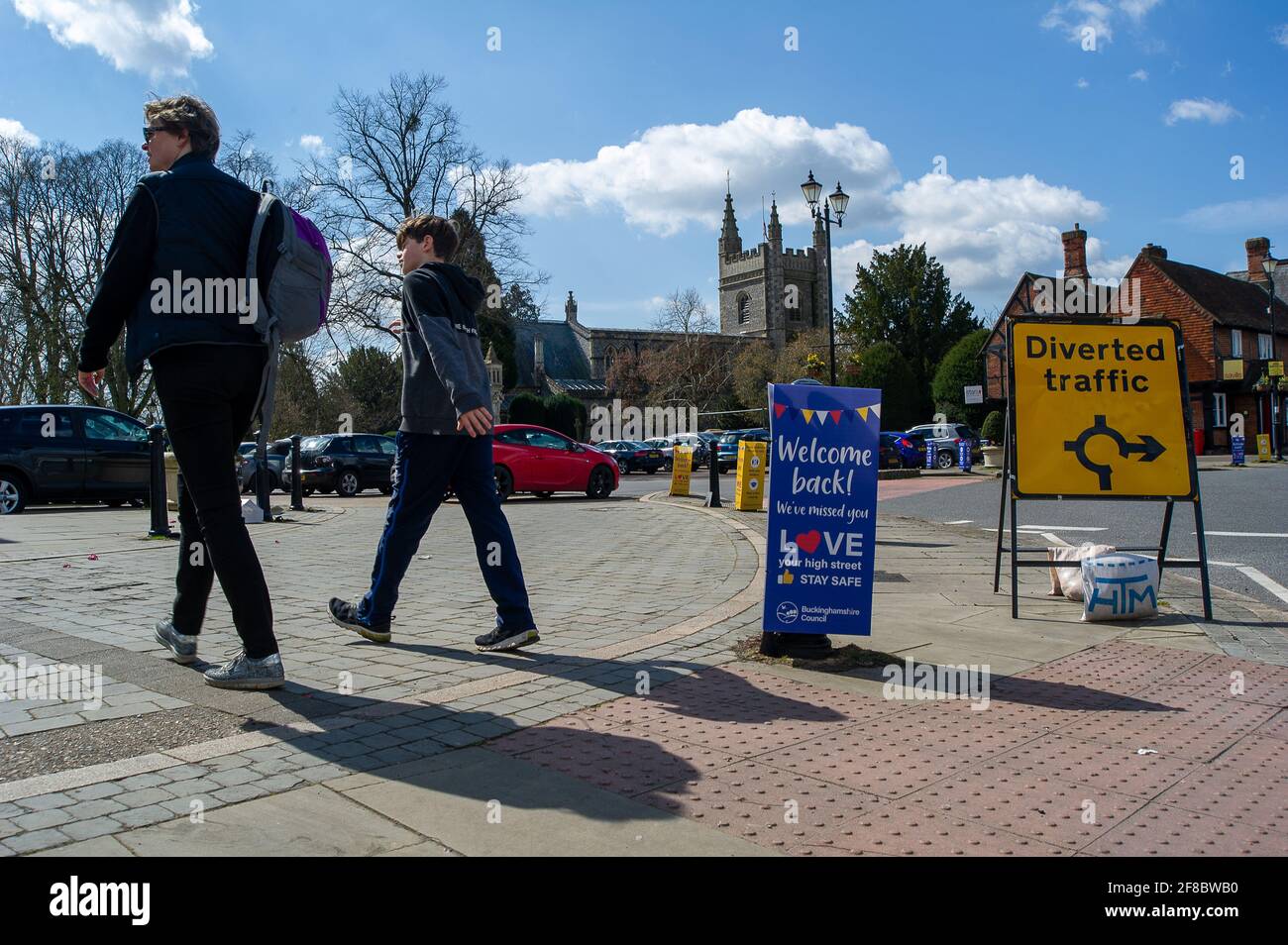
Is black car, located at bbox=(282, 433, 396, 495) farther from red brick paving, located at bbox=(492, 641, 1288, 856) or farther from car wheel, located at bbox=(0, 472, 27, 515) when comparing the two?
red brick paving, located at bbox=(492, 641, 1288, 856)

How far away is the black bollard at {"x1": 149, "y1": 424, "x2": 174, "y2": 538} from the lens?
11188 mm

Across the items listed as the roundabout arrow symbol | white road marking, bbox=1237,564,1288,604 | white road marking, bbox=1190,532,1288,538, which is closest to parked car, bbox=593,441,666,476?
white road marking, bbox=1190,532,1288,538

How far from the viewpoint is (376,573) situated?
197 inches

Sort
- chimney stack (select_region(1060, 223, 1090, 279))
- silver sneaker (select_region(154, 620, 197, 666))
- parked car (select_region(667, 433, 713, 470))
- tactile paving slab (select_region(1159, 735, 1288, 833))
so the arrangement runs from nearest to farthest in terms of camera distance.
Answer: tactile paving slab (select_region(1159, 735, 1288, 833)), silver sneaker (select_region(154, 620, 197, 666)), parked car (select_region(667, 433, 713, 470)), chimney stack (select_region(1060, 223, 1090, 279))

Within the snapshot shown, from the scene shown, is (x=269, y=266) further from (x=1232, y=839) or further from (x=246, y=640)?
(x=1232, y=839)

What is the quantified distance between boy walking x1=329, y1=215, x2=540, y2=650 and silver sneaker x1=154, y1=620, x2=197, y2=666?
0.72m

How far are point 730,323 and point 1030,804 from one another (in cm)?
10852

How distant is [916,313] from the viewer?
217 ft

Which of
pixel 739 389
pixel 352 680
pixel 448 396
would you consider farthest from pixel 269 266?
pixel 739 389

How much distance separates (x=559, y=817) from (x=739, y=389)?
6262cm

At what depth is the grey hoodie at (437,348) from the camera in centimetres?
471

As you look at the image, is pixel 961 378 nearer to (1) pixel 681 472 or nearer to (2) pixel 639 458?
(2) pixel 639 458

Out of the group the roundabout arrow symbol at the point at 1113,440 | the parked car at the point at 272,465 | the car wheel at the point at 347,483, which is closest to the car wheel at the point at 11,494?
the car wheel at the point at 347,483

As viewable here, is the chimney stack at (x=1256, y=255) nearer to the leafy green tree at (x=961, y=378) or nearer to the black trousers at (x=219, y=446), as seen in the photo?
the leafy green tree at (x=961, y=378)
